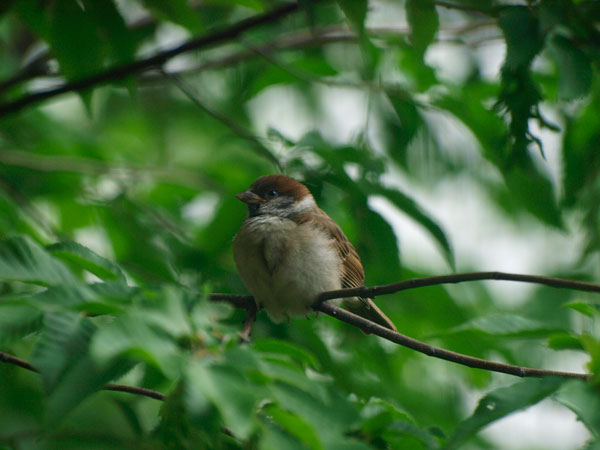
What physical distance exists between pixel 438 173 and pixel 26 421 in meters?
2.61

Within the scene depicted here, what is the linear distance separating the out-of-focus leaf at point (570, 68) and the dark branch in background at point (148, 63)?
1.08m

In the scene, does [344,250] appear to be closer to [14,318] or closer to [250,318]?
[250,318]

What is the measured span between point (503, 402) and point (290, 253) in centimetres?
177

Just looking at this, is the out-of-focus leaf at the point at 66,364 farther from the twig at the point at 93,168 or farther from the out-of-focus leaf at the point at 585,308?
the twig at the point at 93,168

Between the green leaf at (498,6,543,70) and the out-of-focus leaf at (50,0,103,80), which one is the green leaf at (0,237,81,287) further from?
the green leaf at (498,6,543,70)

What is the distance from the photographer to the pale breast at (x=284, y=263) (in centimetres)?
316

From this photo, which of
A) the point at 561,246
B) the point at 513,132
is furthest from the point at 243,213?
the point at 561,246

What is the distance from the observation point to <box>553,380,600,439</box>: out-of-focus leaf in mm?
1483

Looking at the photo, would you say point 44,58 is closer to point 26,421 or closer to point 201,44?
point 201,44

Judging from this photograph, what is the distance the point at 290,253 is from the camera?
129 inches

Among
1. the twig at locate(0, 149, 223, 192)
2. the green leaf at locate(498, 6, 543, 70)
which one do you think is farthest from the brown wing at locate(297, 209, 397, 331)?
the green leaf at locate(498, 6, 543, 70)

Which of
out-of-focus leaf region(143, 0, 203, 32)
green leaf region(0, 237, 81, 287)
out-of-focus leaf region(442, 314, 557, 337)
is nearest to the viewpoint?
green leaf region(0, 237, 81, 287)

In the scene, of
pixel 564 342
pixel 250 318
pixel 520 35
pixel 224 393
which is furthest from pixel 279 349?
pixel 520 35

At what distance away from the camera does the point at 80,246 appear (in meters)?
1.72
